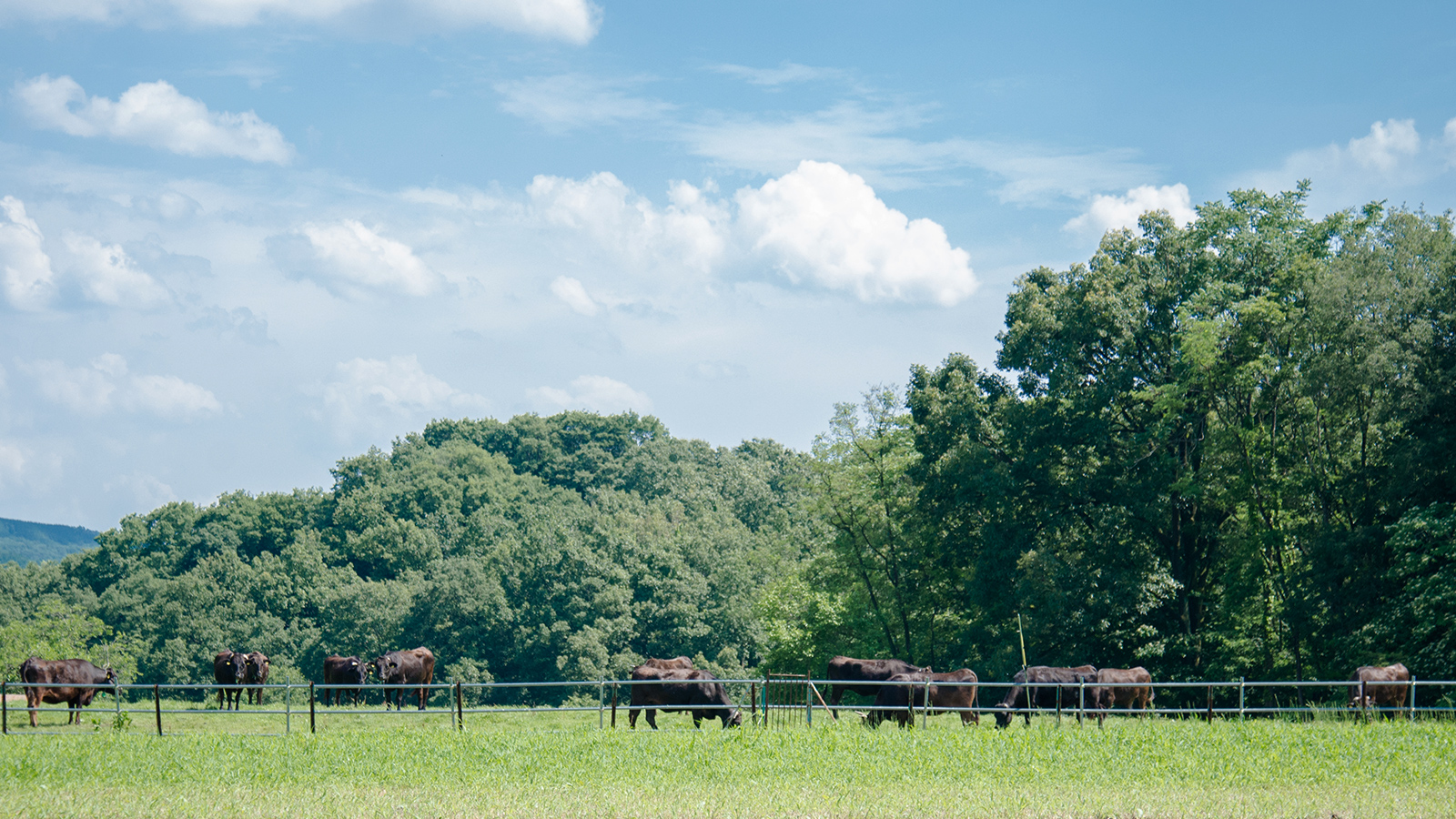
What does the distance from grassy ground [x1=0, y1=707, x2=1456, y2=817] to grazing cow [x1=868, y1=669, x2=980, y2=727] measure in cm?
173

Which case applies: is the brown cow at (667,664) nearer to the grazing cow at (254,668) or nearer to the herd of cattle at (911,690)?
the herd of cattle at (911,690)

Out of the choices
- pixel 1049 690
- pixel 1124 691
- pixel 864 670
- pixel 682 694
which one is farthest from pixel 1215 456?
pixel 682 694

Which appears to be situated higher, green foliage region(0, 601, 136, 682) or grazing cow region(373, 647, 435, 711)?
grazing cow region(373, 647, 435, 711)

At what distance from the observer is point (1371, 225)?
111ft

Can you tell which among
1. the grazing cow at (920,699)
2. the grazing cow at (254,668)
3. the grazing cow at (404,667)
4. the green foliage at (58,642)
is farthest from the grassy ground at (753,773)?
the green foliage at (58,642)

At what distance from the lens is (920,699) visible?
24.4 meters

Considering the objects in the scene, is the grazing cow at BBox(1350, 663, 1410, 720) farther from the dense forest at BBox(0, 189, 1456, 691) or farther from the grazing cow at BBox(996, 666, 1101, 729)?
the grazing cow at BBox(996, 666, 1101, 729)

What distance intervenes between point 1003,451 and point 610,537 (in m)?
36.2

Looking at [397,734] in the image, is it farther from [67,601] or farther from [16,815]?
[67,601]

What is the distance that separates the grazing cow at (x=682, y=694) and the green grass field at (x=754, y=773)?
3.85 meters

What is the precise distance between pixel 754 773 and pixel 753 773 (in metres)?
0.01

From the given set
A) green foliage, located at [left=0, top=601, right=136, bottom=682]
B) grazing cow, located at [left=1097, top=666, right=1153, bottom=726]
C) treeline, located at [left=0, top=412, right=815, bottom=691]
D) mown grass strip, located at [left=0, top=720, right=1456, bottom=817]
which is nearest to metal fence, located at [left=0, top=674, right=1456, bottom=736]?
grazing cow, located at [left=1097, top=666, right=1153, bottom=726]

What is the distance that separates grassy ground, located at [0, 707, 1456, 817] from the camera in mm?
12398

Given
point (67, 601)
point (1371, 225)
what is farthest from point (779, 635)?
point (67, 601)
